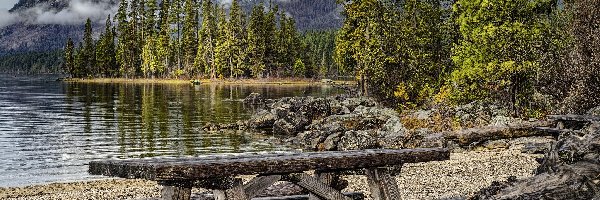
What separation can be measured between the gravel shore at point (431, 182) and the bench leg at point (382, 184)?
12.8 ft

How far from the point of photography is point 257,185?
569 centimetres

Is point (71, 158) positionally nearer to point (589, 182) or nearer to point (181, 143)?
point (181, 143)

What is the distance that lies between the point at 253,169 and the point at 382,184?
1.89 m

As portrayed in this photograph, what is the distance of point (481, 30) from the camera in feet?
89.6

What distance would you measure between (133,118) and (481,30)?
884 inches

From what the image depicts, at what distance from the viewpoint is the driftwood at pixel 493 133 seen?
18.1 metres

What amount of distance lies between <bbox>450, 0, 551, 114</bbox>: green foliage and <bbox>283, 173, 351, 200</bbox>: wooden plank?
20.9 meters

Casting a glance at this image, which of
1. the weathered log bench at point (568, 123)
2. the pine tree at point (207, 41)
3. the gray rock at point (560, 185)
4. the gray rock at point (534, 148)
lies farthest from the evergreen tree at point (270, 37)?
the gray rock at point (560, 185)

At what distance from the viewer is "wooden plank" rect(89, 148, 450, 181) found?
4887 mm

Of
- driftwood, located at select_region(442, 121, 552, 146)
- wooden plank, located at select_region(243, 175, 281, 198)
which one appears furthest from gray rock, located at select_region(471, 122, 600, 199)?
driftwood, located at select_region(442, 121, 552, 146)

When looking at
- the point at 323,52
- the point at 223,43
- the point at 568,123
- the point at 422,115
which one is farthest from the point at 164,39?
the point at 568,123

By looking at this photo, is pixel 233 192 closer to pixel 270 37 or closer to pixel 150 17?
pixel 270 37

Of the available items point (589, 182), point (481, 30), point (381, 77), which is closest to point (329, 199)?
point (589, 182)

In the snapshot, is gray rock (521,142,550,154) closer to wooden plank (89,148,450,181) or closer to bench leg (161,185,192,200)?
wooden plank (89,148,450,181)
